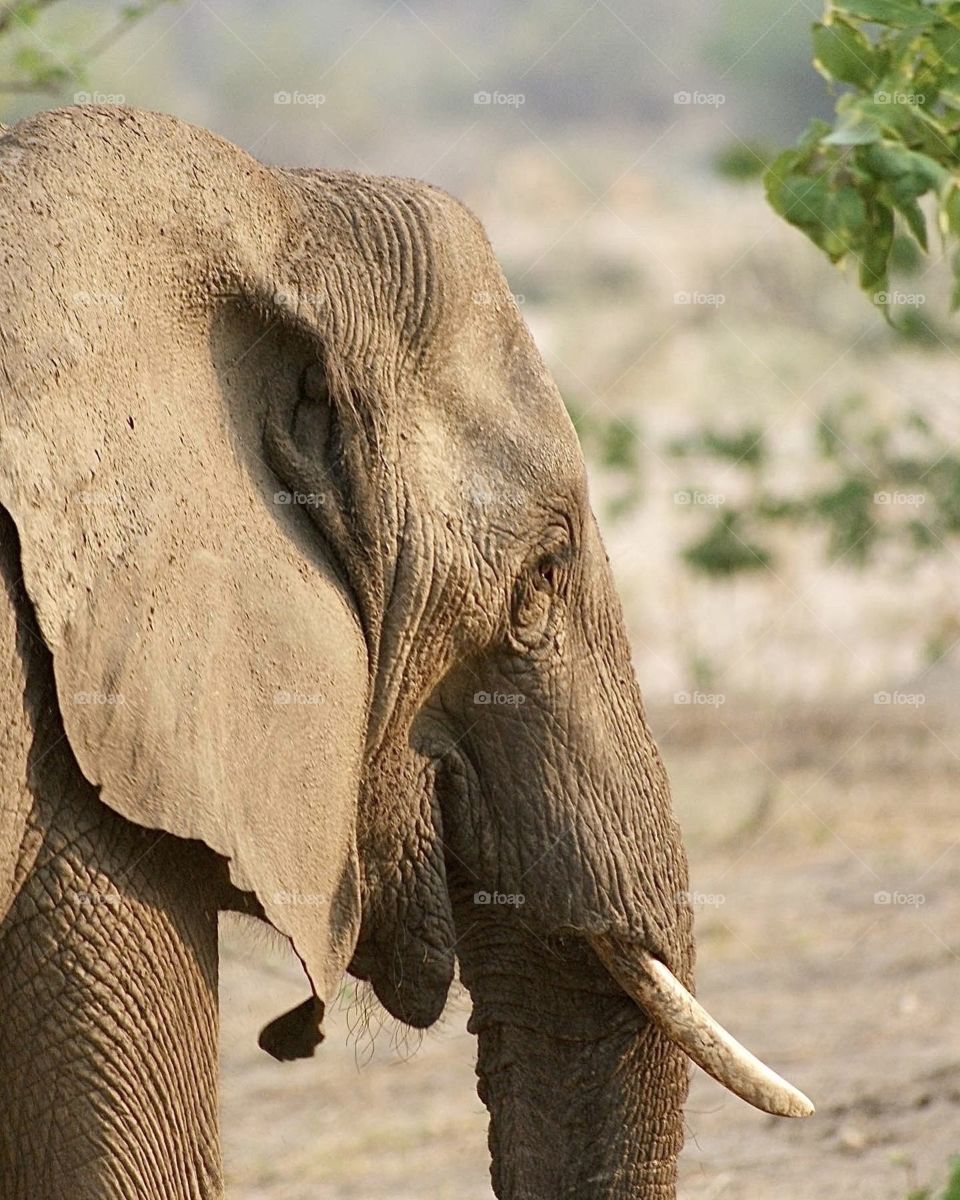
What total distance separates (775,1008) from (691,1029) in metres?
3.08

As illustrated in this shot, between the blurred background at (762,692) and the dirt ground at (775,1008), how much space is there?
0.04ft

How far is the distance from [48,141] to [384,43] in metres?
50.3

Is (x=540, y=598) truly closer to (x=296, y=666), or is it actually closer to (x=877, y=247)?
(x=296, y=666)

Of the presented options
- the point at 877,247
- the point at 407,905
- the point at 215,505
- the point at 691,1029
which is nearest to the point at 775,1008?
the point at 877,247

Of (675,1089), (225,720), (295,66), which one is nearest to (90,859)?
(225,720)

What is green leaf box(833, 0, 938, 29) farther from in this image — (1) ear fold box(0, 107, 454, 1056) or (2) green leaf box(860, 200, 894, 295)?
(1) ear fold box(0, 107, 454, 1056)

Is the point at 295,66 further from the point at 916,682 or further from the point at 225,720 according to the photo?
the point at 225,720

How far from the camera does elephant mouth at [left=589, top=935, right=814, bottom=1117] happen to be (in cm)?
271

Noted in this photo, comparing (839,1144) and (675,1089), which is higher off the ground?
(675,1089)

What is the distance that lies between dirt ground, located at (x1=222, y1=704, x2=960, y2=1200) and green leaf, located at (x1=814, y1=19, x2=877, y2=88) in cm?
155

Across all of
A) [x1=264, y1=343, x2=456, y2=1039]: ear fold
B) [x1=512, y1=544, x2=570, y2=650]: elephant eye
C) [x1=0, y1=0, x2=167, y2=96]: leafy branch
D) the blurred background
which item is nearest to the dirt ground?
the blurred background

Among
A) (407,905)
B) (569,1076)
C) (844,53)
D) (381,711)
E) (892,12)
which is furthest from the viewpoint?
(844,53)

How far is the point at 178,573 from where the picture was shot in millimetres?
2205

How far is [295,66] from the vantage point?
96.8ft
